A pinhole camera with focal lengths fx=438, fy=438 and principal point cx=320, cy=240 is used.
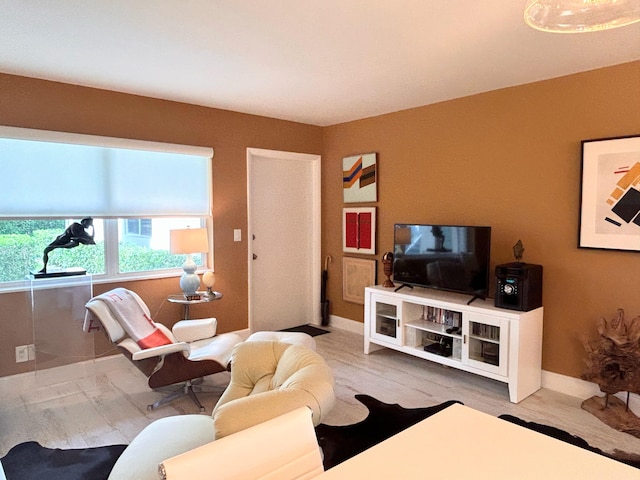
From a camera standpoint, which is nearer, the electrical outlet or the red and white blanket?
the red and white blanket

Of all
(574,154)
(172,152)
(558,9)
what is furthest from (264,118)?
(558,9)

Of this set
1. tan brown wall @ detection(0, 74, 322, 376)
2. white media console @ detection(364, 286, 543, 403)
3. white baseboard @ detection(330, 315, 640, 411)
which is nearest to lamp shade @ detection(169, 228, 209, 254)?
tan brown wall @ detection(0, 74, 322, 376)

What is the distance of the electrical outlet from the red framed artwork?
3.32 meters

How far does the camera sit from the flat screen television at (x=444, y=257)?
3604 millimetres

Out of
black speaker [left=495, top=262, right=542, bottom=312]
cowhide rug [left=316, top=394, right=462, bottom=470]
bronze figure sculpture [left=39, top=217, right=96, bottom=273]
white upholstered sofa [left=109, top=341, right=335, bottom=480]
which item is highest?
bronze figure sculpture [left=39, top=217, right=96, bottom=273]

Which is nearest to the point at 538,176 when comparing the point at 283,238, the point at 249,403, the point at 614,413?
the point at 614,413

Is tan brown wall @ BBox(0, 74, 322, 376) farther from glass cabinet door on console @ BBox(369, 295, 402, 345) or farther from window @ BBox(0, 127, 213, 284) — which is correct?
glass cabinet door on console @ BBox(369, 295, 402, 345)

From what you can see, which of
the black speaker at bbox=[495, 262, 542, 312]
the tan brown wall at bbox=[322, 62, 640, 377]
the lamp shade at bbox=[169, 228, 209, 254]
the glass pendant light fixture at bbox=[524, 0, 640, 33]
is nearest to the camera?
the glass pendant light fixture at bbox=[524, 0, 640, 33]

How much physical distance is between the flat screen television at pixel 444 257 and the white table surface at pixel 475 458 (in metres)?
2.35

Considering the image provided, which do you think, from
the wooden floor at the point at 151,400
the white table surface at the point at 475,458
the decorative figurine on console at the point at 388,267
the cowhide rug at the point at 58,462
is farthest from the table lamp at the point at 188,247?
the white table surface at the point at 475,458

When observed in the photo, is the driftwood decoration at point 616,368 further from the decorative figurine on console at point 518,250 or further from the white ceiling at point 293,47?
the white ceiling at point 293,47

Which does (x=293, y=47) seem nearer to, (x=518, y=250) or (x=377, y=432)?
(x=518, y=250)

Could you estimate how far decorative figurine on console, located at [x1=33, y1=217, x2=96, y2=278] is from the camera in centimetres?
350

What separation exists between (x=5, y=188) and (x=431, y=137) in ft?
12.2
